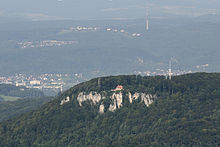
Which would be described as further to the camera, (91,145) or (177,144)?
(91,145)

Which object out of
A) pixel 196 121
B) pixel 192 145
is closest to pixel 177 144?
pixel 192 145

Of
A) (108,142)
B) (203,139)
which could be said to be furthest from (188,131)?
(108,142)

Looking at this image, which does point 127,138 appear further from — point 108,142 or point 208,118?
point 208,118

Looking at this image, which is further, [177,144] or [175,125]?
[175,125]

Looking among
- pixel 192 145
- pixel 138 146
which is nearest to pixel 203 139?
pixel 192 145

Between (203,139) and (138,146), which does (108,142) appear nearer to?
(138,146)

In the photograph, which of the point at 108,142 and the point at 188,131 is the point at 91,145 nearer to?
the point at 108,142

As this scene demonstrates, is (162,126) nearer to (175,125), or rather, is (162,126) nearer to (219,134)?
(175,125)
